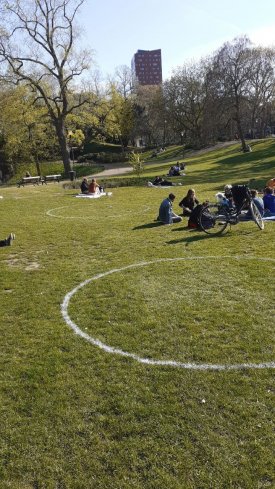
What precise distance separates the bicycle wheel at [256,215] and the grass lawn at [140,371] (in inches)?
69.0

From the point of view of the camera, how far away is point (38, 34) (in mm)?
36750

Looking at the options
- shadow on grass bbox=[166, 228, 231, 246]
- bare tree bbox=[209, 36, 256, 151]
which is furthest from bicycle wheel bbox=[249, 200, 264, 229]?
bare tree bbox=[209, 36, 256, 151]

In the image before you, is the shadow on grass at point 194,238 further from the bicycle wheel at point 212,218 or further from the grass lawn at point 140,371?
the grass lawn at point 140,371

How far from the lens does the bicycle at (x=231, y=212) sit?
12.1 meters

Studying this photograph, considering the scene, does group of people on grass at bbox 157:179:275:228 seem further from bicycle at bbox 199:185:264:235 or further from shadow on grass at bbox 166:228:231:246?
shadow on grass at bbox 166:228:231:246

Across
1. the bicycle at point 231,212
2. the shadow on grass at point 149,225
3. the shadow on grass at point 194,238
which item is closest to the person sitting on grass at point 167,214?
the shadow on grass at point 149,225

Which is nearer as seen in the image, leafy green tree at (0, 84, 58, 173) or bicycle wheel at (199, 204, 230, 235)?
bicycle wheel at (199, 204, 230, 235)

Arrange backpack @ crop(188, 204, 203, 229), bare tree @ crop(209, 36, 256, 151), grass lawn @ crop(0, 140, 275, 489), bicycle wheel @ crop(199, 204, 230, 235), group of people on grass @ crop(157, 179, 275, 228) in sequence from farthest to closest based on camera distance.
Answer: bare tree @ crop(209, 36, 256, 151), backpack @ crop(188, 204, 203, 229), group of people on grass @ crop(157, 179, 275, 228), bicycle wheel @ crop(199, 204, 230, 235), grass lawn @ crop(0, 140, 275, 489)

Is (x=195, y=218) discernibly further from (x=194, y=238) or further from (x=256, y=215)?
(x=256, y=215)

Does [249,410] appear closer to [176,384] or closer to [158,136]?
[176,384]

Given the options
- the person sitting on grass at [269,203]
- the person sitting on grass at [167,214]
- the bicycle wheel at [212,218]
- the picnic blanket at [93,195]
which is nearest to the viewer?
the bicycle wheel at [212,218]

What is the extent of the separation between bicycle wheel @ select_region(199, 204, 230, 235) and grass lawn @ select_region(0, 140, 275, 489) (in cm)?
166

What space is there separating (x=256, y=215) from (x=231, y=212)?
845mm

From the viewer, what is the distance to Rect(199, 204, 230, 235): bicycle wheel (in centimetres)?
1212
